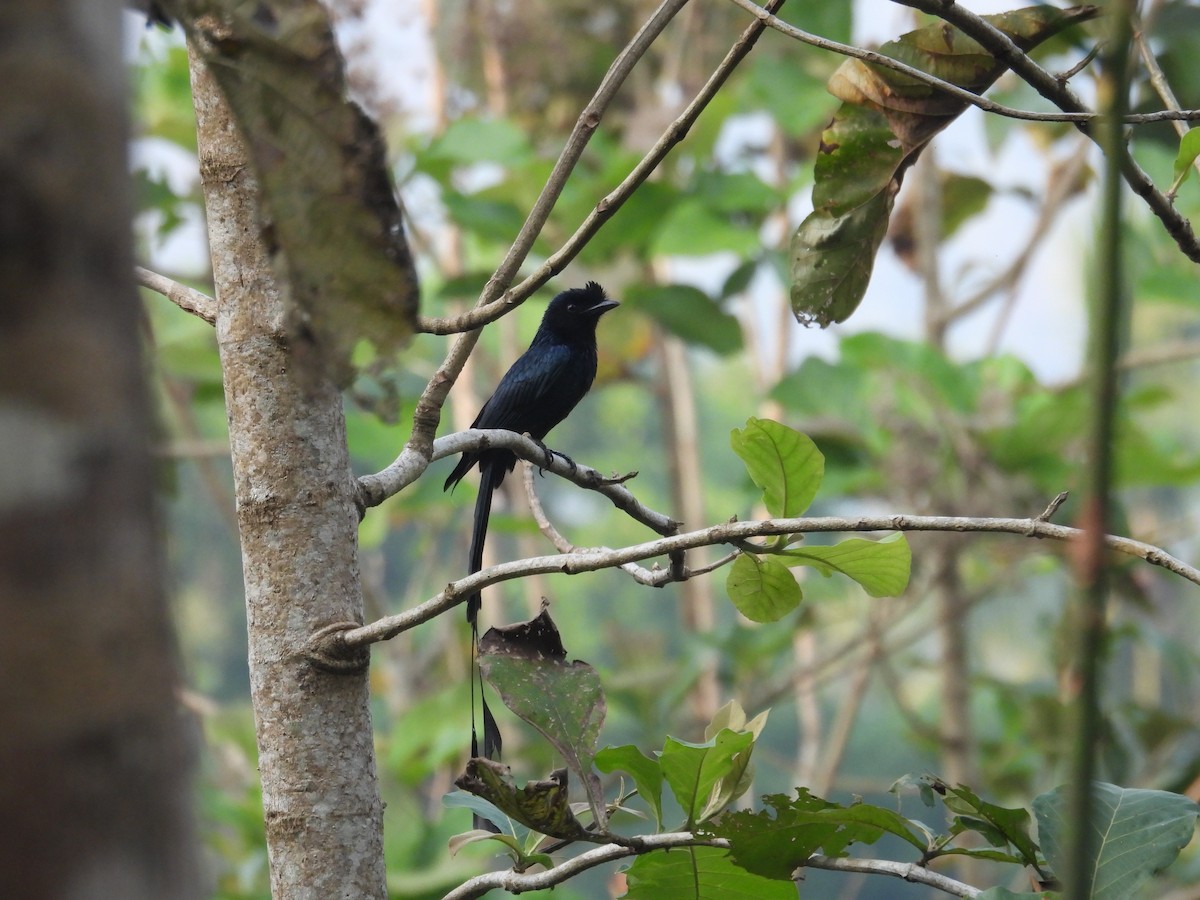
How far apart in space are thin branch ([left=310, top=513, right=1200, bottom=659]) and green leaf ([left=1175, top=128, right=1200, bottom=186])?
0.46 m

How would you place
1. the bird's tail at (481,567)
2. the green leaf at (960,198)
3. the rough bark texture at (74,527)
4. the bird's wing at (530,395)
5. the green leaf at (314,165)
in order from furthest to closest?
the green leaf at (960,198) < the bird's wing at (530,395) < the bird's tail at (481,567) < the green leaf at (314,165) < the rough bark texture at (74,527)

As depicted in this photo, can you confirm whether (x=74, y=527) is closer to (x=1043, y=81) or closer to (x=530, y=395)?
(x=1043, y=81)

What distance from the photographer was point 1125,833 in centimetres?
110

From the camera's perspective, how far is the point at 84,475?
1.23 feet

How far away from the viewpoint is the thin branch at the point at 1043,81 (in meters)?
1.15

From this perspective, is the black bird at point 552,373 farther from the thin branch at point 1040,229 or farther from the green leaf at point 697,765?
the green leaf at point 697,765

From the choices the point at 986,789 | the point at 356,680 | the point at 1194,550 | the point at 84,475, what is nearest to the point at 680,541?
the point at 356,680

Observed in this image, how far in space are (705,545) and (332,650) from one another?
1.20ft

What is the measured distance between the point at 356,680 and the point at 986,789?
13.3 feet

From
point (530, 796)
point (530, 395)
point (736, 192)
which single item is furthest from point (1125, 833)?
point (736, 192)

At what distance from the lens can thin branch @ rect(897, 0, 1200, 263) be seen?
3.77ft

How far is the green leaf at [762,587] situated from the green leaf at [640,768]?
202 millimetres

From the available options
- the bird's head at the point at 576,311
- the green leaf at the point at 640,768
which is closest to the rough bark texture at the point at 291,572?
the green leaf at the point at 640,768

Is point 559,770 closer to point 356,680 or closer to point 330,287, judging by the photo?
point 356,680
